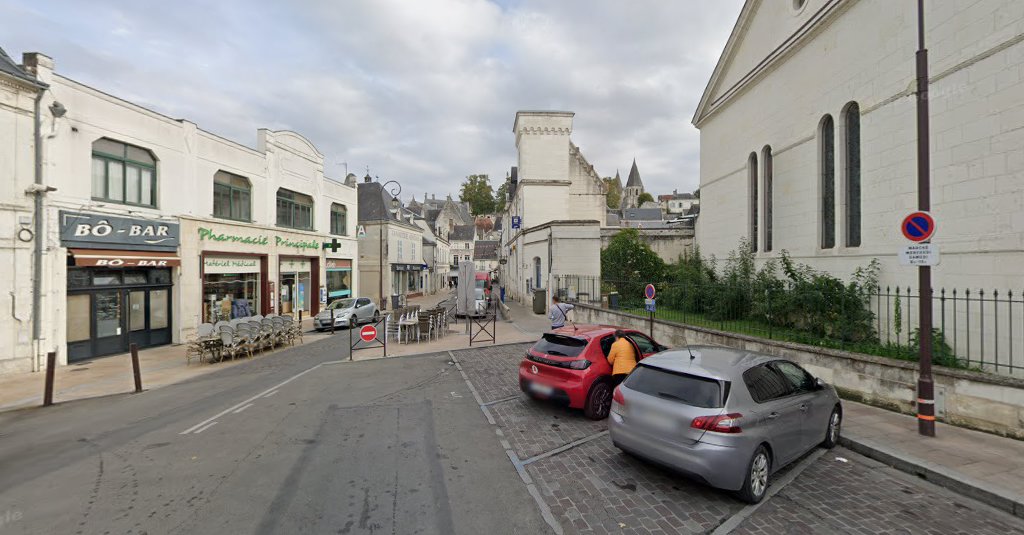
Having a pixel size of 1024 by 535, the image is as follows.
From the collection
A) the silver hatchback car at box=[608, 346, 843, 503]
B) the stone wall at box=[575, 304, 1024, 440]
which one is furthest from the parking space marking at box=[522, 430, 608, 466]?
the stone wall at box=[575, 304, 1024, 440]

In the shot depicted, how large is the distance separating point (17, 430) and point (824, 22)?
19.8 m

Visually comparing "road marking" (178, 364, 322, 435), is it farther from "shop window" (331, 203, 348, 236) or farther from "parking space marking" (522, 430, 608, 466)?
"shop window" (331, 203, 348, 236)

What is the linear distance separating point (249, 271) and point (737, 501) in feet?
68.8

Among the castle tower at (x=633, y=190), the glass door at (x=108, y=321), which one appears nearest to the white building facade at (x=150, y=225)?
the glass door at (x=108, y=321)

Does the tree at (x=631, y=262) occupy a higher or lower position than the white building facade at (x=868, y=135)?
lower

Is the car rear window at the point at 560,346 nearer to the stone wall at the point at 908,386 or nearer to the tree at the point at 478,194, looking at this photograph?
the stone wall at the point at 908,386

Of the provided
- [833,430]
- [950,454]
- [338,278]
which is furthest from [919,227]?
[338,278]

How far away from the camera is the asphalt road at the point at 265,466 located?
4.02 m

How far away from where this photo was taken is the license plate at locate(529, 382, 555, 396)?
22.9ft

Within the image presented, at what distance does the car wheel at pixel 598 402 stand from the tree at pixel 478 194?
7586 centimetres

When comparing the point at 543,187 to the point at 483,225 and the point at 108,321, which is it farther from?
the point at 483,225

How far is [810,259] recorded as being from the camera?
39.7 feet

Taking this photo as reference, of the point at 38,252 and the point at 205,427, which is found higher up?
the point at 38,252

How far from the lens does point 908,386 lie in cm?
665
